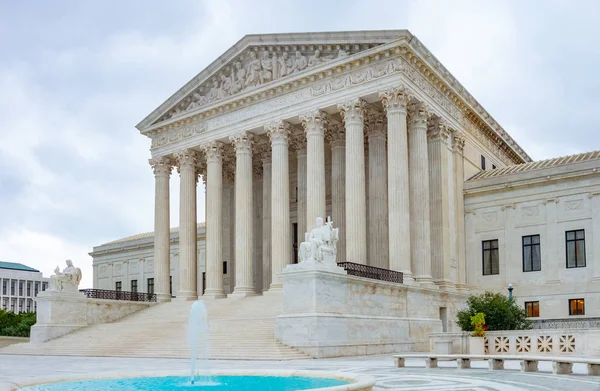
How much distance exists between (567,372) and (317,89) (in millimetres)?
26006

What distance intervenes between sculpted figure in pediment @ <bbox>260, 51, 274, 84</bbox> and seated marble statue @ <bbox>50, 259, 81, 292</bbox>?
17.2 m

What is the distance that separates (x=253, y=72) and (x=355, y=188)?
12112mm

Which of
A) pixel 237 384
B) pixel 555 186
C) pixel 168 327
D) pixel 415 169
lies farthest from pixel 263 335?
pixel 555 186

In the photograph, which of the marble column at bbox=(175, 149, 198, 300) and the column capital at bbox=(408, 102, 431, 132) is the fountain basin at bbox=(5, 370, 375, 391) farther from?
the marble column at bbox=(175, 149, 198, 300)

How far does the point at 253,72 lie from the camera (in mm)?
46438

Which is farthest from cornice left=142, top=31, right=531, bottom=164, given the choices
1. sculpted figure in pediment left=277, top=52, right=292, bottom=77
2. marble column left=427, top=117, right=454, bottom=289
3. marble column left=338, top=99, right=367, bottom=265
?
marble column left=338, top=99, right=367, bottom=265

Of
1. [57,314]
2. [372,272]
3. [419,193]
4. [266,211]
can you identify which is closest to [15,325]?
[57,314]

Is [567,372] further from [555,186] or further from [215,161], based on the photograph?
[215,161]

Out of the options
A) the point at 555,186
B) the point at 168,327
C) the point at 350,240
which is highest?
the point at 555,186

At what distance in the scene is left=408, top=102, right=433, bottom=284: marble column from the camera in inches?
1597

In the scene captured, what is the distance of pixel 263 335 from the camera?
33.2m

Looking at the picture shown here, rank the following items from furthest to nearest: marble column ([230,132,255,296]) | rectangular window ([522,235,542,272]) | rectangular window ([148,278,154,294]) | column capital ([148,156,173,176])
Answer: rectangular window ([148,278,154,294])
column capital ([148,156,173,176])
marble column ([230,132,255,296])
rectangular window ([522,235,542,272])

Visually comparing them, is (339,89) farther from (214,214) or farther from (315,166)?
(214,214)

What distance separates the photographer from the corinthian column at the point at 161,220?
51.4m
